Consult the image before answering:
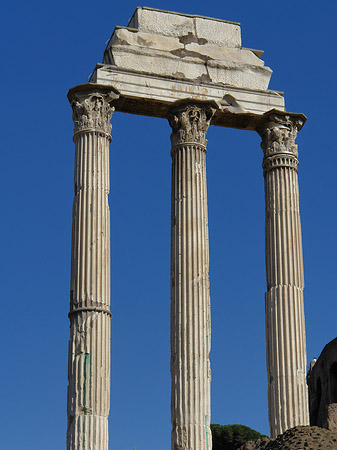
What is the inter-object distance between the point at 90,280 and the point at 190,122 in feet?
19.0

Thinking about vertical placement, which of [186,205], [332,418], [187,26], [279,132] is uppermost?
[187,26]

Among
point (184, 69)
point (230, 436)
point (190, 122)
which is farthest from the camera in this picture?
point (230, 436)

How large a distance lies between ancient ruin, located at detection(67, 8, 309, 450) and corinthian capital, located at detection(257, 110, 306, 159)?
0.03 meters

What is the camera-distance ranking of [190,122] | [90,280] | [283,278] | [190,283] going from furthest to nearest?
1. [190,122]
2. [283,278]
3. [190,283]
4. [90,280]

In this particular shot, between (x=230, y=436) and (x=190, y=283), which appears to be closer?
(x=190, y=283)

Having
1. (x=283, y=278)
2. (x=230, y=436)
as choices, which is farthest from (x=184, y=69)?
(x=230, y=436)

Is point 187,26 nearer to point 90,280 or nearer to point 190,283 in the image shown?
point 190,283

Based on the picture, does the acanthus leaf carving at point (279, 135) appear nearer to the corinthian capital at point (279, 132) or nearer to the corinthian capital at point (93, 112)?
the corinthian capital at point (279, 132)

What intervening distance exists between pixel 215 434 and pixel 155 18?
2875 cm

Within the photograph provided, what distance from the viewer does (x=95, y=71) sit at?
111ft

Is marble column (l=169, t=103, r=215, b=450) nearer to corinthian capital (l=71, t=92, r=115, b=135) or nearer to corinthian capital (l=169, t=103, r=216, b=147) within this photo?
corinthian capital (l=169, t=103, r=216, b=147)

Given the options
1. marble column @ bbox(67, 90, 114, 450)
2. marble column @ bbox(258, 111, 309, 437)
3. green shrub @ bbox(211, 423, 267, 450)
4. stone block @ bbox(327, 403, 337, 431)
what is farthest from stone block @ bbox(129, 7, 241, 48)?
green shrub @ bbox(211, 423, 267, 450)

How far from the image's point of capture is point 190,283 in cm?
3188

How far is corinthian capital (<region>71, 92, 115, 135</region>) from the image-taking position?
32875 mm
